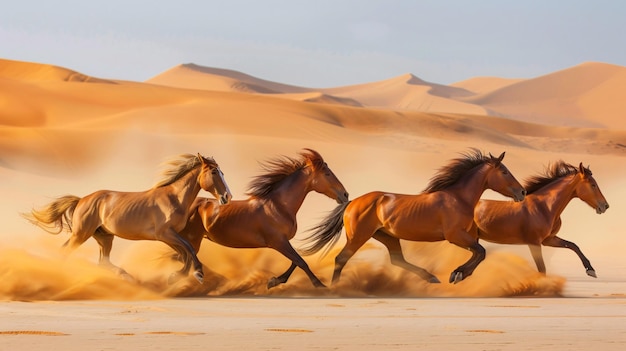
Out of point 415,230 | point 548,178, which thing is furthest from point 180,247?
point 548,178

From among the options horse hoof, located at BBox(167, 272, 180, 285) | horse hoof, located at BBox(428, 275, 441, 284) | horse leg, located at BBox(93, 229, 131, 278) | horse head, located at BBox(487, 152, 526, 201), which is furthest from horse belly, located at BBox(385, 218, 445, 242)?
horse leg, located at BBox(93, 229, 131, 278)

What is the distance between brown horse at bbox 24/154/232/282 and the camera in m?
16.8

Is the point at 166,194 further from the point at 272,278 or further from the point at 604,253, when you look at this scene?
the point at 604,253

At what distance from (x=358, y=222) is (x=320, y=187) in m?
0.77

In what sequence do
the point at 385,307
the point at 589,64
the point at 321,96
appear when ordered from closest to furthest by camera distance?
the point at 385,307
the point at 321,96
the point at 589,64

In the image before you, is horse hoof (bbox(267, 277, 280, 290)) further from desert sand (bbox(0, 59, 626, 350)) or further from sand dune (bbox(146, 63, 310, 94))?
sand dune (bbox(146, 63, 310, 94))

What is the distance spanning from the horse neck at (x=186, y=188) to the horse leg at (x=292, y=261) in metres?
1.25

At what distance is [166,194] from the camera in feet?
56.1

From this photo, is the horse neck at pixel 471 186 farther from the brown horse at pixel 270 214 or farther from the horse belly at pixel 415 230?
the brown horse at pixel 270 214

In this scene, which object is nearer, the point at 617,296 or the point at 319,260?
the point at 617,296

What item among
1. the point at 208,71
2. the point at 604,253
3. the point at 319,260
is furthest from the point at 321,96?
the point at 319,260

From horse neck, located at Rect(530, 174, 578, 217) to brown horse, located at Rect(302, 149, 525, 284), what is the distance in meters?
1.33

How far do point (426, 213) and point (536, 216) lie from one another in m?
2.23

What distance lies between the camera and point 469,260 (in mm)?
17516
